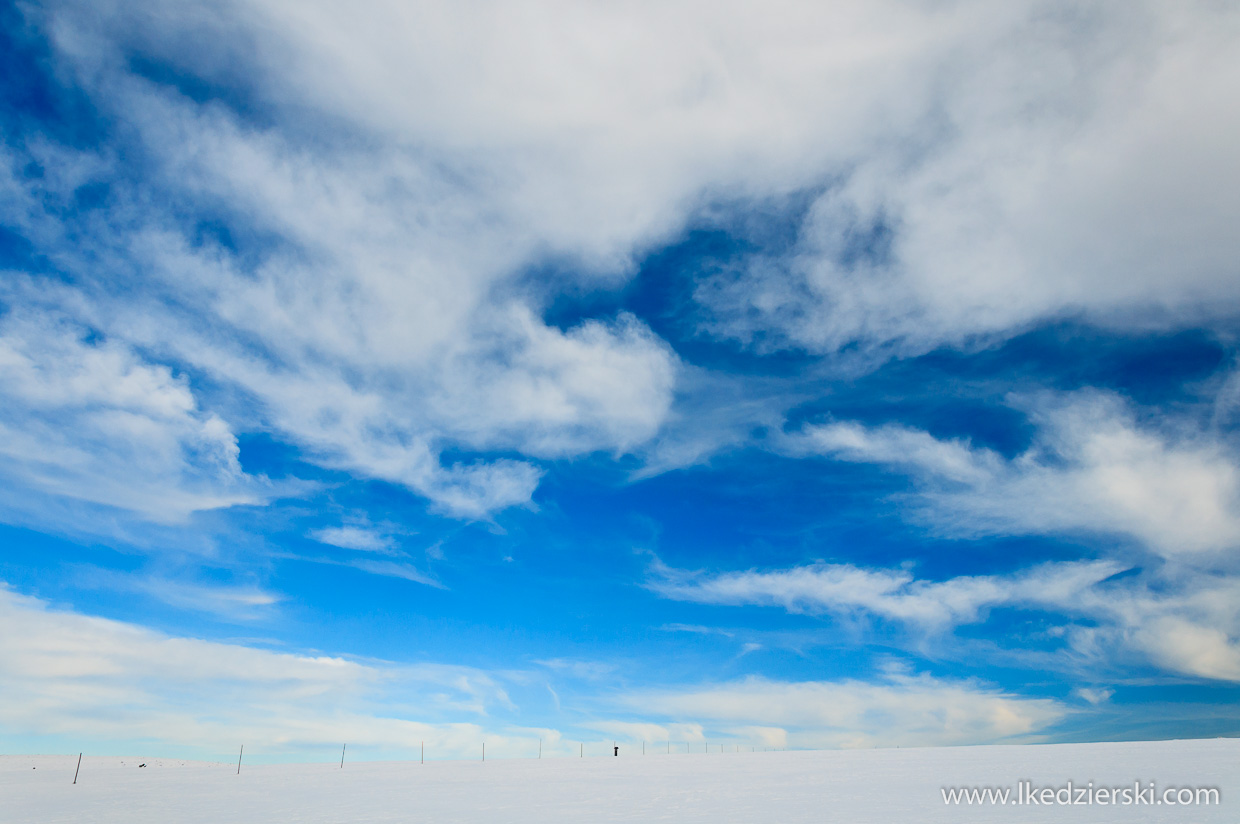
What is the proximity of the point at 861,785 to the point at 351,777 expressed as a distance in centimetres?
4713

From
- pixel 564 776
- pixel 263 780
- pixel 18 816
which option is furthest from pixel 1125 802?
pixel 263 780

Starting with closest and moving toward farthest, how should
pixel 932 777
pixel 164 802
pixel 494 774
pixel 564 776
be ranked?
pixel 164 802, pixel 932 777, pixel 564 776, pixel 494 774

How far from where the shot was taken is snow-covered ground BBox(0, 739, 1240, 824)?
1288 inches

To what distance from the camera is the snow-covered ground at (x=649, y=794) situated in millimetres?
32719

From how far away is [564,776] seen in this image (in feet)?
205

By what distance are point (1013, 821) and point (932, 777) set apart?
2212 centimetres

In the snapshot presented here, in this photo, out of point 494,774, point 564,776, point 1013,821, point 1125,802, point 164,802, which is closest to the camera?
point 1013,821

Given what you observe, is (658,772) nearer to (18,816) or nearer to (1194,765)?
(1194,765)

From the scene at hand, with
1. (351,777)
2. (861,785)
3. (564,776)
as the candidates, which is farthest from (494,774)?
(861,785)

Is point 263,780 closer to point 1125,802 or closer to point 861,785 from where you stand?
point 861,785

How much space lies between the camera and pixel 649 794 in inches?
1725

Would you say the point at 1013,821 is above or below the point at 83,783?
above

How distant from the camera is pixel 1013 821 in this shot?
28938 millimetres

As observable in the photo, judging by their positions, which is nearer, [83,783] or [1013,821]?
[1013,821]
